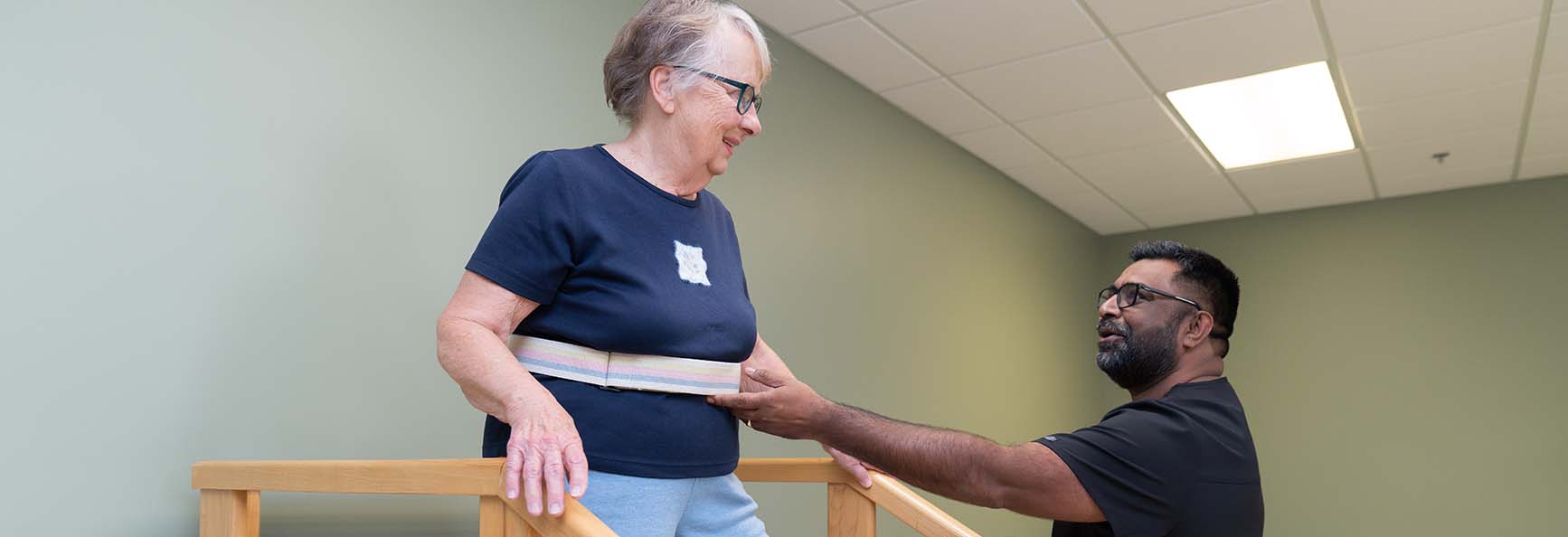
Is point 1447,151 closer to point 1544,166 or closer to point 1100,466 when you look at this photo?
point 1544,166

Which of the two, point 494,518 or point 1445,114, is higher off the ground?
point 1445,114

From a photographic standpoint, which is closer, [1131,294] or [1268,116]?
[1131,294]

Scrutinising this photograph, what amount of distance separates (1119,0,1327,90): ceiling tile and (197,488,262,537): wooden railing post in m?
2.97

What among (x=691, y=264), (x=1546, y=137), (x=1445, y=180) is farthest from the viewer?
(x=1445, y=180)

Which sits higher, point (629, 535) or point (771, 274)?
point (771, 274)

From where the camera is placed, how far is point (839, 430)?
5.15 ft

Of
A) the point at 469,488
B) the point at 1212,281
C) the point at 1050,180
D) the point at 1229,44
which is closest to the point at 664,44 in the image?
the point at 469,488

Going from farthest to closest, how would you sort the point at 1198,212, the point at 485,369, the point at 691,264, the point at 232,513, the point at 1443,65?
the point at 1198,212 < the point at 1443,65 < the point at 232,513 < the point at 691,264 < the point at 485,369

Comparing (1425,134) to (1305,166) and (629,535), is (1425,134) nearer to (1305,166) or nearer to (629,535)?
(1305,166)

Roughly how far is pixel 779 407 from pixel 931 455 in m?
0.37

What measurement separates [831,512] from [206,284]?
44.7 inches

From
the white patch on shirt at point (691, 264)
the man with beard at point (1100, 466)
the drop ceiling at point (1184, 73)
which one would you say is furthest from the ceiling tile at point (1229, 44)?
the white patch on shirt at point (691, 264)

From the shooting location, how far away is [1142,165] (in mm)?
5039

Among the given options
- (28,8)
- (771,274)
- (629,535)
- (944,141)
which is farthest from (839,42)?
(629,535)
